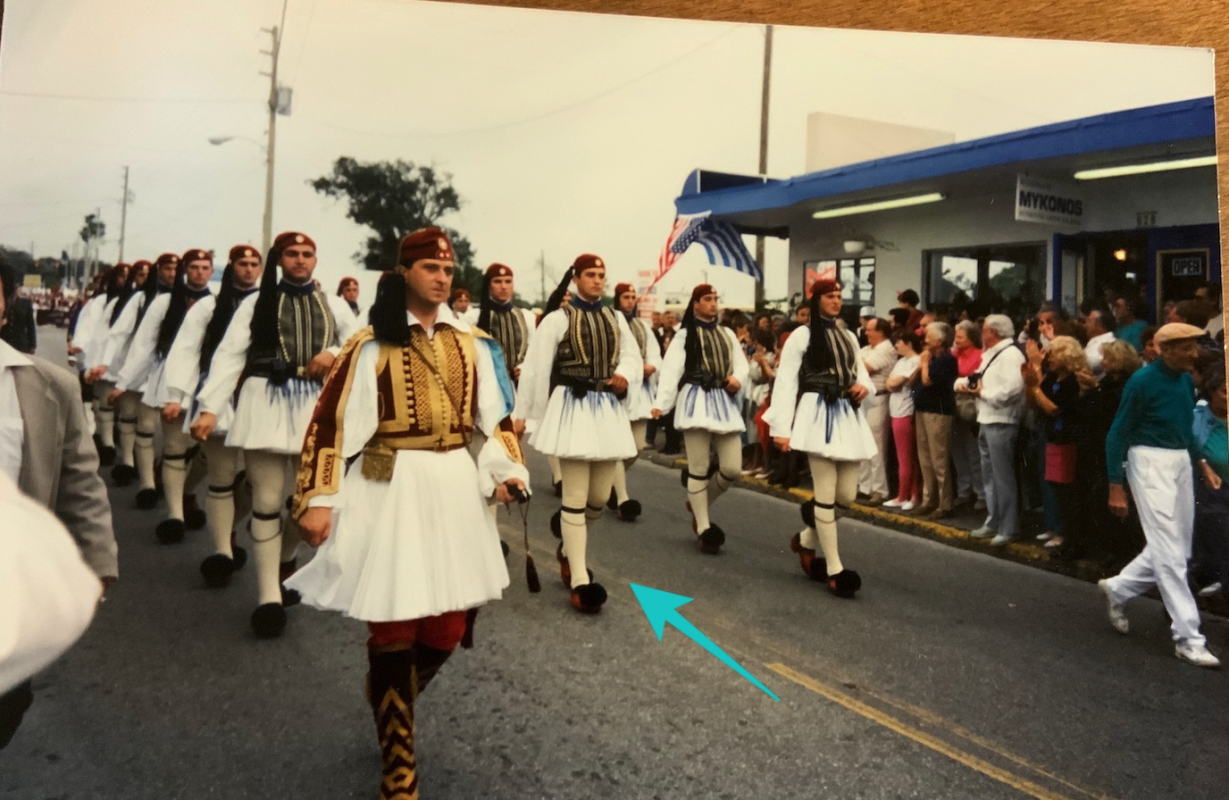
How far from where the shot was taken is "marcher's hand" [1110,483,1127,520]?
2.61 m

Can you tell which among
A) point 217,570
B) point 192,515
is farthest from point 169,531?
point 217,570

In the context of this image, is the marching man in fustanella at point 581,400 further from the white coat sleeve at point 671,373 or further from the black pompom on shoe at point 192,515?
the black pompom on shoe at point 192,515

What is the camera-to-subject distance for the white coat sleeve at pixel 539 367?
8.05 feet

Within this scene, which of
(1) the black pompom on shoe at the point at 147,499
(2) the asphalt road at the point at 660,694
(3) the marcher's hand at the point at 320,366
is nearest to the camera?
(2) the asphalt road at the point at 660,694

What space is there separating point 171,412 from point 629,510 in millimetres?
1157

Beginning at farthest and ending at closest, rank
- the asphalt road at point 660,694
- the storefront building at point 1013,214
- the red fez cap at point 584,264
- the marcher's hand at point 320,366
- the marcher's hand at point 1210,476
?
the storefront building at point 1013,214 → the marcher's hand at point 1210,476 → the red fez cap at point 584,264 → the marcher's hand at point 320,366 → the asphalt road at point 660,694

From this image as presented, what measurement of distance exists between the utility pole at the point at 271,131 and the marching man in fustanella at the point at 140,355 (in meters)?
0.24

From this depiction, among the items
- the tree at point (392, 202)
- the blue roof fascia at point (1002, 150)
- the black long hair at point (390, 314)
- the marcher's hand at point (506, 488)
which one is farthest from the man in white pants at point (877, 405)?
the black long hair at point (390, 314)

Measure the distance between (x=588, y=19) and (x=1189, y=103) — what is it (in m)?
1.75

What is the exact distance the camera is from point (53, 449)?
1.62 m

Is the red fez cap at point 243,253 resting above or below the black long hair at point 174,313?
above

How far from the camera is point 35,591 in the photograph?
0.94 metres
